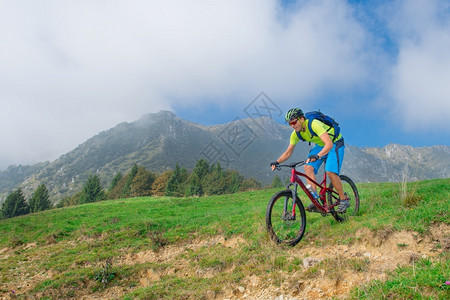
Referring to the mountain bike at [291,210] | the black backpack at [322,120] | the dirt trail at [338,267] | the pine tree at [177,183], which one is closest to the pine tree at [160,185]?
the pine tree at [177,183]

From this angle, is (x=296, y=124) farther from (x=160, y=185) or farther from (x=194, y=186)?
(x=160, y=185)

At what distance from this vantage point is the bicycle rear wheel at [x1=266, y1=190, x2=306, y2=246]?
5.51 m

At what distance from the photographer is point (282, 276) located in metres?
4.56

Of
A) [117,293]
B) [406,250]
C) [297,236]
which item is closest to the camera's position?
[406,250]

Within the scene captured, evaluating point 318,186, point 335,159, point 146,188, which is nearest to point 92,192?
point 146,188

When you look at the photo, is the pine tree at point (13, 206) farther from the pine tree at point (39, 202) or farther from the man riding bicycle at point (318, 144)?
the man riding bicycle at point (318, 144)

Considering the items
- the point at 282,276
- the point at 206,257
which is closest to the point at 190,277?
the point at 206,257

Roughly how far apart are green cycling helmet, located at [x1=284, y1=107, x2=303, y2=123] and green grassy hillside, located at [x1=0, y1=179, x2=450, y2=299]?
2803 millimetres

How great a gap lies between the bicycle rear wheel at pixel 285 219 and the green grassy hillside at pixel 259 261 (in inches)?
10.7

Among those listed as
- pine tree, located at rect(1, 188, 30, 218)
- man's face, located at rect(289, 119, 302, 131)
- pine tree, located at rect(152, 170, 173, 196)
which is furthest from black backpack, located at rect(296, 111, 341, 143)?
pine tree, located at rect(1, 188, 30, 218)

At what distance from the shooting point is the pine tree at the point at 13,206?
65.0 meters

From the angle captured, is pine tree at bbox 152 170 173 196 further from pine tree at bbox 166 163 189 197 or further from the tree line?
pine tree at bbox 166 163 189 197

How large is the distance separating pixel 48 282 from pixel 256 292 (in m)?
5.90

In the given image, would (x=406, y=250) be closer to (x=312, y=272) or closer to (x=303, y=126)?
(x=312, y=272)
